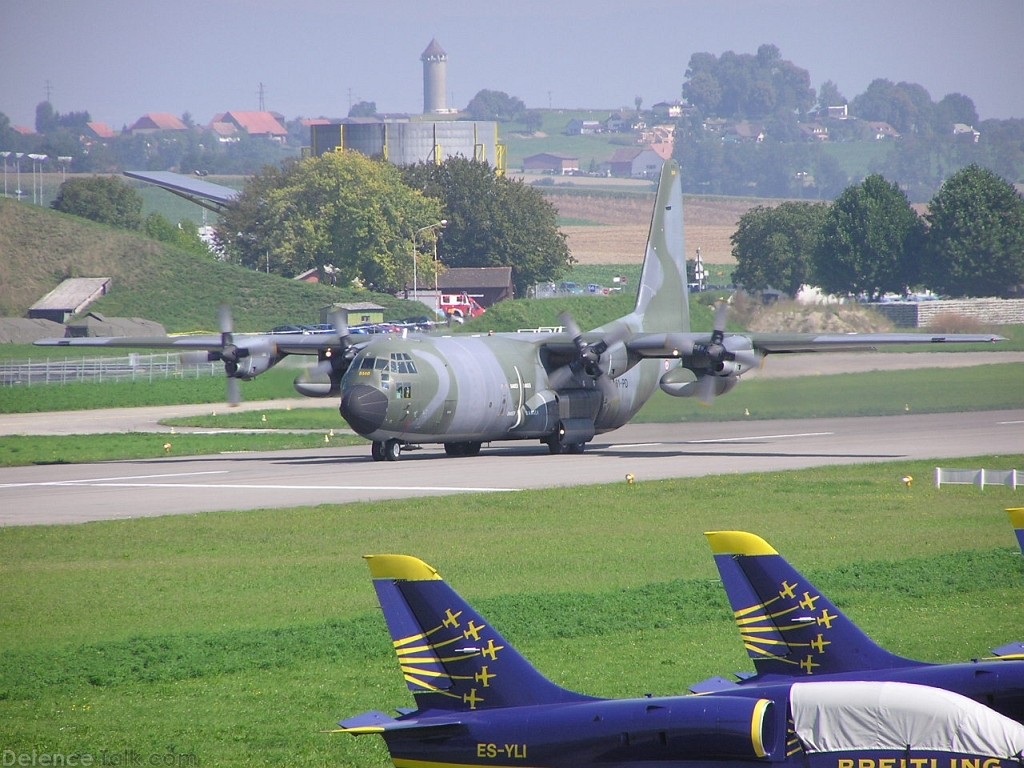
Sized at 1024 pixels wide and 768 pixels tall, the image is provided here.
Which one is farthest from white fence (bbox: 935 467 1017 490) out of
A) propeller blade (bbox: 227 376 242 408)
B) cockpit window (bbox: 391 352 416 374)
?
propeller blade (bbox: 227 376 242 408)

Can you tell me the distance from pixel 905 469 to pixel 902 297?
6752 centimetres

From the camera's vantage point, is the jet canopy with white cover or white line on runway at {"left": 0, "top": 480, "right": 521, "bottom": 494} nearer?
the jet canopy with white cover

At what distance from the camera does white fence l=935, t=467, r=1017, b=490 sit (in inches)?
1256

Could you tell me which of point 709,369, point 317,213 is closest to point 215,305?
point 317,213

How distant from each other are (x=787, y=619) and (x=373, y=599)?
395 inches

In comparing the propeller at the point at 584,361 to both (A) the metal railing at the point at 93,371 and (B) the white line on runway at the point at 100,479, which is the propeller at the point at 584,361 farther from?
(A) the metal railing at the point at 93,371

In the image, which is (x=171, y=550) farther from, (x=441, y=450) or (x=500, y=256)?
(x=500, y=256)

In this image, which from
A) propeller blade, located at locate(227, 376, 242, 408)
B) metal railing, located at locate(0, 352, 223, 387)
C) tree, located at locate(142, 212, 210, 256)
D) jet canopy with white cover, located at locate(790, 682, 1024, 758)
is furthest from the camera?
tree, located at locate(142, 212, 210, 256)

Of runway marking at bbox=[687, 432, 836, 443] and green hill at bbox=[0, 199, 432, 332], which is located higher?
green hill at bbox=[0, 199, 432, 332]

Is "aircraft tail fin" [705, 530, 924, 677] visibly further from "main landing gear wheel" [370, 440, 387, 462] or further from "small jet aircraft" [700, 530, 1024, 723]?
"main landing gear wheel" [370, 440, 387, 462]

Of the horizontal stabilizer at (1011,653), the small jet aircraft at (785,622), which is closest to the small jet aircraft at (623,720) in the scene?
the small jet aircraft at (785,622)

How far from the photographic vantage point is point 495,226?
123312mm

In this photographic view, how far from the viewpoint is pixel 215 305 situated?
99000 millimetres

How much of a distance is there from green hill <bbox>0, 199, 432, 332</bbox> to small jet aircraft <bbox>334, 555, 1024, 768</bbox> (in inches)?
3344
